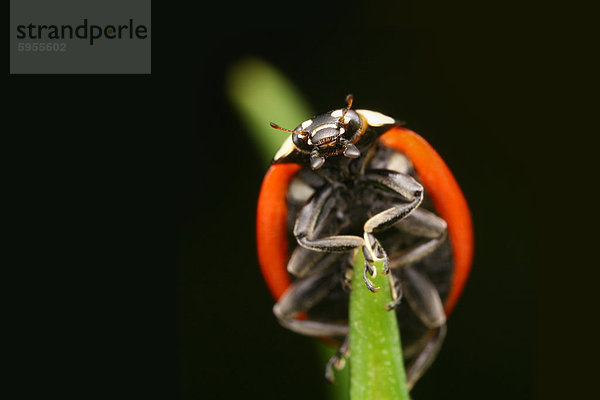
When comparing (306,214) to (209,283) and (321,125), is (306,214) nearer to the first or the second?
(321,125)

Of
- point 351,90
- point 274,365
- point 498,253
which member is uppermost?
point 351,90

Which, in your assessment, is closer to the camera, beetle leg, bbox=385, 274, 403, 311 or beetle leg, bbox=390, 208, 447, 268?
beetle leg, bbox=385, 274, 403, 311

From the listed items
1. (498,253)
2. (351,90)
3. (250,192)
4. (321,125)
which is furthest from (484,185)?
(321,125)

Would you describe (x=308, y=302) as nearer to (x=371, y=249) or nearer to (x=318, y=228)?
(x=318, y=228)

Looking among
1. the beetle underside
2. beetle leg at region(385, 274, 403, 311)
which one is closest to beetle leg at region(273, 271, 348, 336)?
the beetle underside

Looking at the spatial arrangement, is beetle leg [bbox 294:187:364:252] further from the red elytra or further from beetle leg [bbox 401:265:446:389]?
beetle leg [bbox 401:265:446:389]

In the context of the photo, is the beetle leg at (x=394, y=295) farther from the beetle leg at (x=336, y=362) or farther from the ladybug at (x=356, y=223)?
the beetle leg at (x=336, y=362)

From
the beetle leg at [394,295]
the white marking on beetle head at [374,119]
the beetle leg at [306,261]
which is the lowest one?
the beetle leg at [394,295]

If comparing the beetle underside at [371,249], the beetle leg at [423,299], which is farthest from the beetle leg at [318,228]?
the beetle leg at [423,299]
